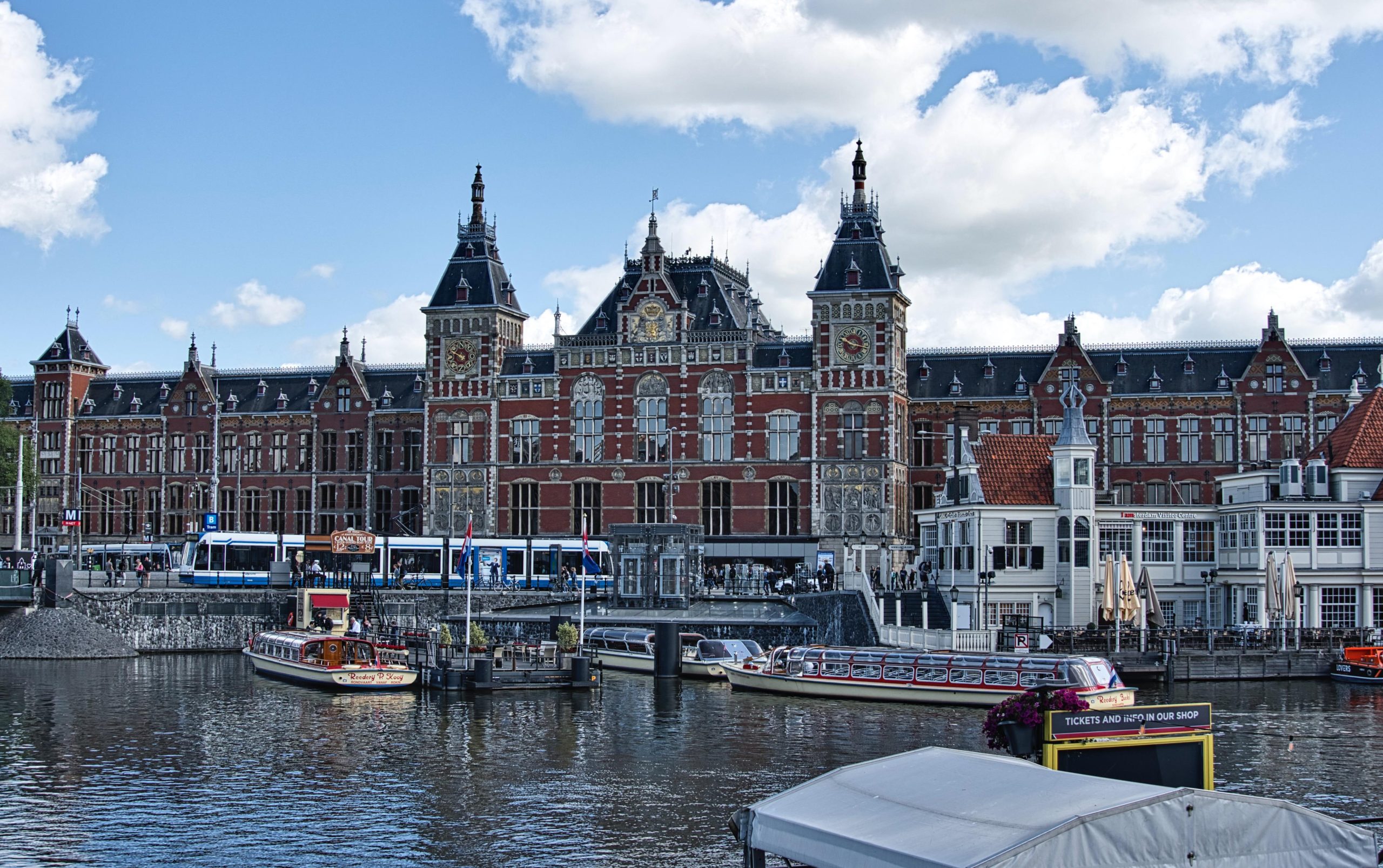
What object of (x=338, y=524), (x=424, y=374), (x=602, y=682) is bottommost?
(x=602, y=682)

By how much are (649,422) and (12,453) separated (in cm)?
4103

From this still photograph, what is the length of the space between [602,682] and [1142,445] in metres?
40.1

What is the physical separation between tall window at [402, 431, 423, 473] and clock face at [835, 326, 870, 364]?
95.2ft

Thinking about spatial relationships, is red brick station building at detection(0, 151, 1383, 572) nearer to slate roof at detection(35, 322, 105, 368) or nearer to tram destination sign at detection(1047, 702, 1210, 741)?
slate roof at detection(35, 322, 105, 368)

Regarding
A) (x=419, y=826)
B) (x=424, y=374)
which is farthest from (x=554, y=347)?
(x=419, y=826)

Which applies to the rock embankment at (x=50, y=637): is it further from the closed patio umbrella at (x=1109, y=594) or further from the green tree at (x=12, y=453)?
the closed patio umbrella at (x=1109, y=594)

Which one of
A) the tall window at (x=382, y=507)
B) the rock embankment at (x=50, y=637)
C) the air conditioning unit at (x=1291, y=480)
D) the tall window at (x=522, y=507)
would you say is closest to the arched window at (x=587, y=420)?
the tall window at (x=522, y=507)

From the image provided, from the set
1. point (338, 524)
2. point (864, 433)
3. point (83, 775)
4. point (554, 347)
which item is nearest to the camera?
point (83, 775)

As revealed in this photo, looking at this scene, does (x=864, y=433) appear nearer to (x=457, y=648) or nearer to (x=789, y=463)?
(x=789, y=463)

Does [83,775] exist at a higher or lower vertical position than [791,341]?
lower

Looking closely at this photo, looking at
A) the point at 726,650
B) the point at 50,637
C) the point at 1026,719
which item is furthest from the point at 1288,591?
the point at 50,637

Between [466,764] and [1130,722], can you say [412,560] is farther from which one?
[1130,722]

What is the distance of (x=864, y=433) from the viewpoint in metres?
83.2

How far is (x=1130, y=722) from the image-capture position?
21094 millimetres
